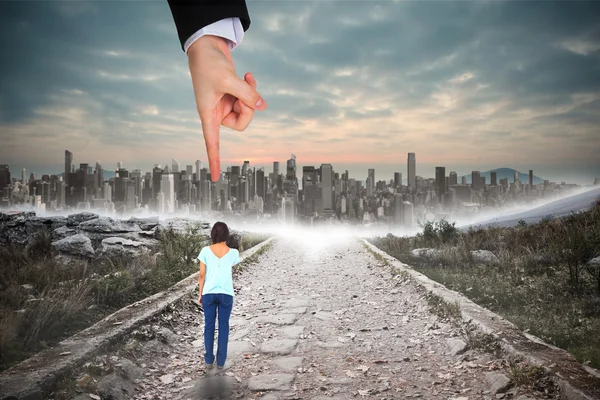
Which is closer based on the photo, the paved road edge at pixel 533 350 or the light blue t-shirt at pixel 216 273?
the paved road edge at pixel 533 350

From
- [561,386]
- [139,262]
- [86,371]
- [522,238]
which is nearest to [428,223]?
[522,238]

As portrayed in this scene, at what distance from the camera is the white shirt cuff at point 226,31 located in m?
1.33

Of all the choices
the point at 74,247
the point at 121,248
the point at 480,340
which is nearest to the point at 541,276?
the point at 480,340

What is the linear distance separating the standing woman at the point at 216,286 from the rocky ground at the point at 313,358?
0.33 metres

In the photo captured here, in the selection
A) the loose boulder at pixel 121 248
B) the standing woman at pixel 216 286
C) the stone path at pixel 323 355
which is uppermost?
the standing woman at pixel 216 286

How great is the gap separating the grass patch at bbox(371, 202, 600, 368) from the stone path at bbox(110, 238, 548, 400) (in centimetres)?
86

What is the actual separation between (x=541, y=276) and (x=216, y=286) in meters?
5.91

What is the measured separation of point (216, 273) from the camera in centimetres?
403

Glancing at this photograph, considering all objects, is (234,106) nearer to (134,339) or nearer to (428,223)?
(134,339)

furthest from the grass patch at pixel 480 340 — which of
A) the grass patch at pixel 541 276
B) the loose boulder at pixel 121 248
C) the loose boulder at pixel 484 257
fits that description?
the loose boulder at pixel 121 248

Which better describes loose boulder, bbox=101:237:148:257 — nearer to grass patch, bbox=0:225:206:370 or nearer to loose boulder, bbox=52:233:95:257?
loose boulder, bbox=52:233:95:257

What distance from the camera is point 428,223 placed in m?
14.7

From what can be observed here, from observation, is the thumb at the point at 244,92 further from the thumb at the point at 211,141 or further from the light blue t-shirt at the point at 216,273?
the light blue t-shirt at the point at 216,273

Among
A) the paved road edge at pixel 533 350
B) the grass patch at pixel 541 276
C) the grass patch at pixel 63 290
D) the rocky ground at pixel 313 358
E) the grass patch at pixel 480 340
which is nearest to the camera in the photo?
the paved road edge at pixel 533 350
